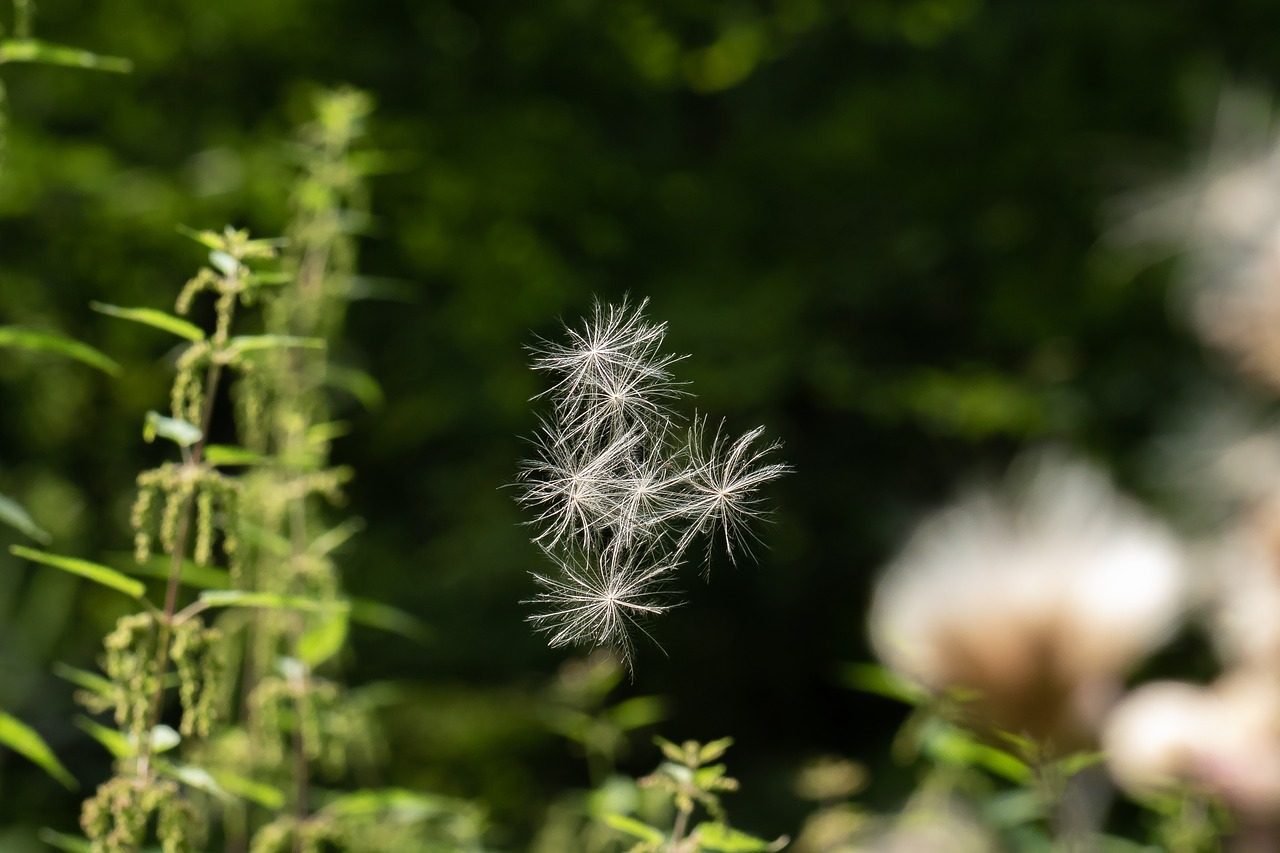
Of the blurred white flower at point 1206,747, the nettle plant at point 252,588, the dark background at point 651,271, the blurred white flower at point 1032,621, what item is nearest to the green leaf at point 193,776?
the nettle plant at point 252,588

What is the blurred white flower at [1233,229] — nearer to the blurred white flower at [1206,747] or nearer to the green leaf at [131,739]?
the blurred white flower at [1206,747]

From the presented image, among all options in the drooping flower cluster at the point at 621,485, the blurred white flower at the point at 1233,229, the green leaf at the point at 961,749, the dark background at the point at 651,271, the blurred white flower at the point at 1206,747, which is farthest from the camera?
the dark background at the point at 651,271

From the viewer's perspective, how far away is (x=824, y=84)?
3977 millimetres

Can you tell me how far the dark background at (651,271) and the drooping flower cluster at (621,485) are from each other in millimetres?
2462

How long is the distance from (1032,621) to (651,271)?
2.45 meters

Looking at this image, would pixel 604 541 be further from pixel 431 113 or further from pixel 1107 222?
pixel 1107 222

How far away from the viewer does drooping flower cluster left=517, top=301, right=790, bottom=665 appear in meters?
0.50

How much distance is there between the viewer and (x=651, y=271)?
3.46 m

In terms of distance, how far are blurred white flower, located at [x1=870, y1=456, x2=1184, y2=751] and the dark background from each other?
1.78m

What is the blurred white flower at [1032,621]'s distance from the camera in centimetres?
94

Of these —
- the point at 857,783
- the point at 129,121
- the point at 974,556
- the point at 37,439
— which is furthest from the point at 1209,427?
the point at 37,439

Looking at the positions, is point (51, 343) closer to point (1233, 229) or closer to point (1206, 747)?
point (1206, 747)

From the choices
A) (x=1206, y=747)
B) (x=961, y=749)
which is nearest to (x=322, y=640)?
(x=961, y=749)

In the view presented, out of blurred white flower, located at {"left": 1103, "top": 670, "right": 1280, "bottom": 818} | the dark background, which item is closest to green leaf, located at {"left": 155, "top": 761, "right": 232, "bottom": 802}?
blurred white flower, located at {"left": 1103, "top": 670, "right": 1280, "bottom": 818}
